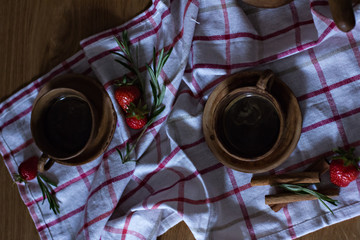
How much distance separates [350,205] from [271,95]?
0.37 meters

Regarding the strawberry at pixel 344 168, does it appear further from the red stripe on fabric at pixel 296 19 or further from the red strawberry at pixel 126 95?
the red strawberry at pixel 126 95

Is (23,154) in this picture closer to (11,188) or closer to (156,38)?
(11,188)

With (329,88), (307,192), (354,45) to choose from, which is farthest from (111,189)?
(354,45)

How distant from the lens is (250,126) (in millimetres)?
1029

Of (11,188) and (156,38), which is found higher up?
(156,38)

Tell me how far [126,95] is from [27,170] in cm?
36

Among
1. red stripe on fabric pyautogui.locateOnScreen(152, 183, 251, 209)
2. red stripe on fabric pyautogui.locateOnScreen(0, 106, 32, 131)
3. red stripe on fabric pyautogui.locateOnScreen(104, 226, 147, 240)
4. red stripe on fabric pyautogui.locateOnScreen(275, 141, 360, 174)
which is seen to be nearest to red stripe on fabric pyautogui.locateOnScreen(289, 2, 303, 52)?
red stripe on fabric pyautogui.locateOnScreen(275, 141, 360, 174)

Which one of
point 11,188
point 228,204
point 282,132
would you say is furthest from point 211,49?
point 11,188

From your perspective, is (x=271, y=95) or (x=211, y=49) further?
(x=211, y=49)

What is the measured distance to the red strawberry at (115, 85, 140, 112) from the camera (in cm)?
101

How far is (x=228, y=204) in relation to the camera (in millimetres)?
1059

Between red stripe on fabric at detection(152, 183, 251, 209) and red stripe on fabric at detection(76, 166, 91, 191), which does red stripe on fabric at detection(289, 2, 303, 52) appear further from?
red stripe on fabric at detection(76, 166, 91, 191)

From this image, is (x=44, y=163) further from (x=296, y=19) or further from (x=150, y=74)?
(x=296, y=19)

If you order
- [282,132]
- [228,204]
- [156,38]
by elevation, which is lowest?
[228,204]
